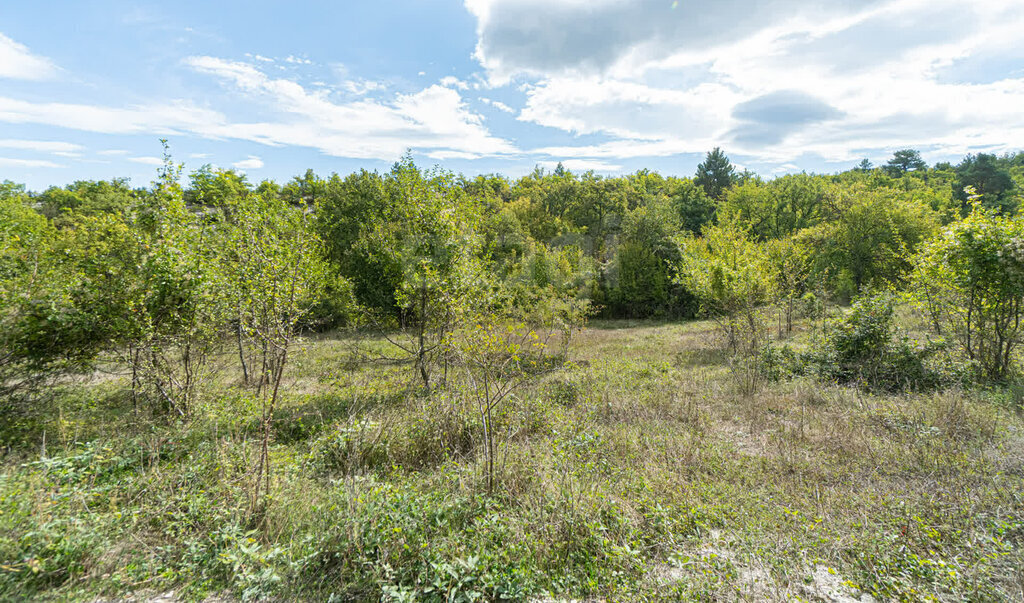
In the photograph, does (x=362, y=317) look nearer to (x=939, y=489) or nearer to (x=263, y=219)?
(x=263, y=219)

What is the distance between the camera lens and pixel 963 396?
7930 millimetres

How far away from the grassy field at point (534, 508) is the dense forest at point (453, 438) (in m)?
0.04

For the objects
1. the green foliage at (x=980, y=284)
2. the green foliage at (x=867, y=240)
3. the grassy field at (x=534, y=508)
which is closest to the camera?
the grassy field at (x=534, y=508)

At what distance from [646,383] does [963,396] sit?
654cm

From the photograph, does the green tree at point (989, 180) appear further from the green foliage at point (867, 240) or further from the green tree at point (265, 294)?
the green tree at point (265, 294)

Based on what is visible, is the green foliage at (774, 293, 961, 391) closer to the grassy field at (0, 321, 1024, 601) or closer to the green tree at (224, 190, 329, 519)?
the grassy field at (0, 321, 1024, 601)

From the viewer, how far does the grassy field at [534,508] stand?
334 cm

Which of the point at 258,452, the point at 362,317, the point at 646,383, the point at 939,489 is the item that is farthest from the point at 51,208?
the point at 939,489

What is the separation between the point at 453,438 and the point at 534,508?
104 inches

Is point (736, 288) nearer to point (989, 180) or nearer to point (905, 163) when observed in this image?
point (989, 180)

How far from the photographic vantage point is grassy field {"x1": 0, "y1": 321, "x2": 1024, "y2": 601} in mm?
3338

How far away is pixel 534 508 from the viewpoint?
4457mm

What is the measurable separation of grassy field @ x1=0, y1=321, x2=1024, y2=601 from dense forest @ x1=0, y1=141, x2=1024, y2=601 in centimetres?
4

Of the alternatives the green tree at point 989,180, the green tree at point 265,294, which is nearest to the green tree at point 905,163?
the green tree at point 989,180
